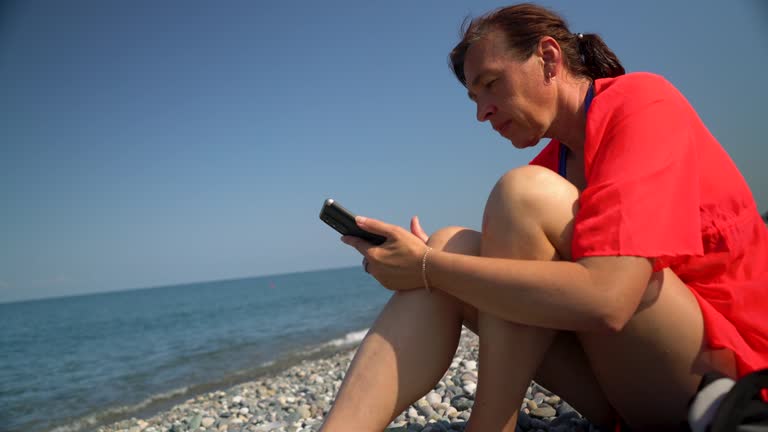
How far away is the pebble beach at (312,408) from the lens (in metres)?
2.80

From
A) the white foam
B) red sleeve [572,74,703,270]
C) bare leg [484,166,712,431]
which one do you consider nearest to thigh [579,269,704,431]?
bare leg [484,166,712,431]

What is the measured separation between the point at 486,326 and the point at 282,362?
11.2 metres

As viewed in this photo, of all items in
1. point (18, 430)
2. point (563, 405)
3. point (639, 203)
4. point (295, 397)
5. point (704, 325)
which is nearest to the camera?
point (639, 203)

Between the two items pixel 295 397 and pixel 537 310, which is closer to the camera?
pixel 537 310

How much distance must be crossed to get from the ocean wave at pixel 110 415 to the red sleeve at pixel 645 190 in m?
8.96

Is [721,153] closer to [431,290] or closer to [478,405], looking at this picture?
[431,290]

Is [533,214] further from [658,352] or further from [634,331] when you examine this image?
[658,352]

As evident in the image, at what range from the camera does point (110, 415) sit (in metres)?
8.30

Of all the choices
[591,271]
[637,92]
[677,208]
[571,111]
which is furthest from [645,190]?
[571,111]

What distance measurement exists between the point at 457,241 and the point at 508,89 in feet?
2.14

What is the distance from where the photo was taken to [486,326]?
5.32 feet

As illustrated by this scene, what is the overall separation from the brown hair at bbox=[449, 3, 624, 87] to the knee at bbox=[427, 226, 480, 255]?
2.36 ft

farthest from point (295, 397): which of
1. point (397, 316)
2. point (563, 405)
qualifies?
point (397, 316)

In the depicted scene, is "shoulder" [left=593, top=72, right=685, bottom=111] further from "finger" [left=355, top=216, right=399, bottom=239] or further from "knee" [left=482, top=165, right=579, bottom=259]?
"finger" [left=355, top=216, right=399, bottom=239]
